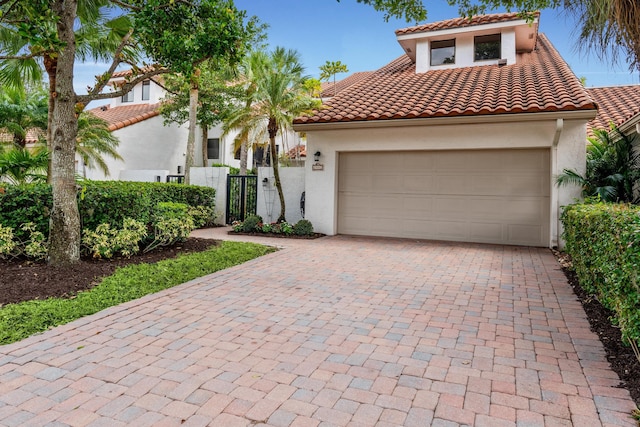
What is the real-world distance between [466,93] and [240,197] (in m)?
7.44

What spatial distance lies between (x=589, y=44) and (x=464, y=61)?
10.6 m

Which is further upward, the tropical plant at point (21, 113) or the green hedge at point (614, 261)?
the tropical plant at point (21, 113)

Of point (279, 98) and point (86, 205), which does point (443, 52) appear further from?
point (86, 205)

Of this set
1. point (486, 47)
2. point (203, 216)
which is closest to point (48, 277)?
point (203, 216)

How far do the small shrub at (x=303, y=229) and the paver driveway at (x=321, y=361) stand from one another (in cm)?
527

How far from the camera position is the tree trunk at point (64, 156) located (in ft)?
19.5

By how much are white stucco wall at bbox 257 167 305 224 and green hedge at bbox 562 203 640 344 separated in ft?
25.8

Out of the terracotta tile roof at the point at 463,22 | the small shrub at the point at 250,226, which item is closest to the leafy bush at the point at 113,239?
the small shrub at the point at 250,226

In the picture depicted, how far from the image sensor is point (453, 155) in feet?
34.0

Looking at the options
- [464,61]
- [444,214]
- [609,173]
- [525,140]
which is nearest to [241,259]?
[444,214]

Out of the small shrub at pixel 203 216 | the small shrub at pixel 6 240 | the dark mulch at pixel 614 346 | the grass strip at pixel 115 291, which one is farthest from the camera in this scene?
the small shrub at pixel 203 216

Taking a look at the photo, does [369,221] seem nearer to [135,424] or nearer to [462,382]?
[462,382]

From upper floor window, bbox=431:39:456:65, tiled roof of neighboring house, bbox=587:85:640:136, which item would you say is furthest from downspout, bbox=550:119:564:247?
upper floor window, bbox=431:39:456:65

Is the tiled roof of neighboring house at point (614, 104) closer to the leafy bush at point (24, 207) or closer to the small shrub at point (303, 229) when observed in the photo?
the small shrub at point (303, 229)
